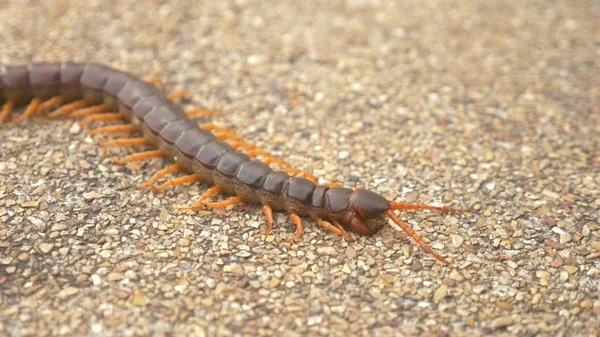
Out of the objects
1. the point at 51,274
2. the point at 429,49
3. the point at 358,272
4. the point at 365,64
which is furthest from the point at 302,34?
the point at 51,274

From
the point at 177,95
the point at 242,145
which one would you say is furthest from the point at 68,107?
the point at 242,145

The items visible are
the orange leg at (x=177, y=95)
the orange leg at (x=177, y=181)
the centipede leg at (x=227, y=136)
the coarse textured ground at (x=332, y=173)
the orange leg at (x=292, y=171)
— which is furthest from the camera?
the orange leg at (x=177, y=95)

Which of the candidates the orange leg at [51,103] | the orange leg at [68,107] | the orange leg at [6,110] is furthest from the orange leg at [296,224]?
the orange leg at [6,110]

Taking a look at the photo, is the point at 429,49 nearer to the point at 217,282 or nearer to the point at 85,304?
the point at 217,282

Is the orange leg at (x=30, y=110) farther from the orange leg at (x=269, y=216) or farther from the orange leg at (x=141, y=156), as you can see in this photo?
the orange leg at (x=269, y=216)

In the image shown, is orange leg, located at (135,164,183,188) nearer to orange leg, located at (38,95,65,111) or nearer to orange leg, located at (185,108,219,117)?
orange leg, located at (185,108,219,117)
